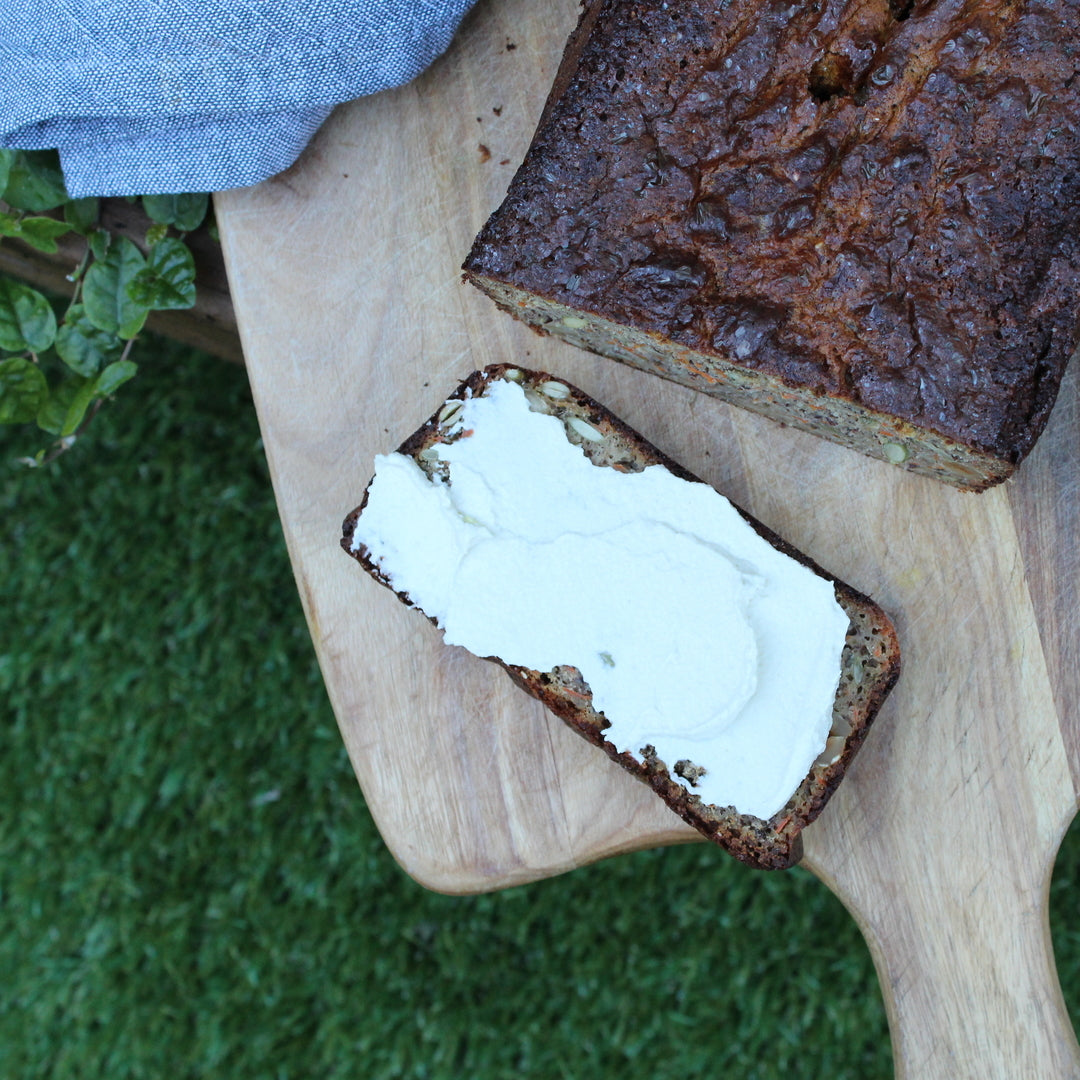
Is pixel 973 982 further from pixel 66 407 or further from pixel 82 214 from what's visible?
pixel 82 214

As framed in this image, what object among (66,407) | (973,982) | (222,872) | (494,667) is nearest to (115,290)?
(66,407)

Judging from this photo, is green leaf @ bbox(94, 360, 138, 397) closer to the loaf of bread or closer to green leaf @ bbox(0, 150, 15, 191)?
green leaf @ bbox(0, 150, 15, 191)

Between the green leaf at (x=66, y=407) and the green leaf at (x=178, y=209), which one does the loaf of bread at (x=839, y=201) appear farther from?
the green leaf at (x=66, y=407)

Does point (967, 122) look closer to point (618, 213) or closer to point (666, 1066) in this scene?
point (618, 213)

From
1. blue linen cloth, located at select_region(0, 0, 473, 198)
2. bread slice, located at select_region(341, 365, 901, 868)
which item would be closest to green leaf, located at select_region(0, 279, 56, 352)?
blue linen cloth, located at select_region(0, 0, 473, 198)

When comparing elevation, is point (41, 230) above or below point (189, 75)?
below
